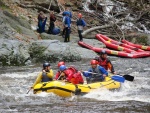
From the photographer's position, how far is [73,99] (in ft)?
33.5

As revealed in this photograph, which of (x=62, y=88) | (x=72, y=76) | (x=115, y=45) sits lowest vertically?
(x=62, y=88)

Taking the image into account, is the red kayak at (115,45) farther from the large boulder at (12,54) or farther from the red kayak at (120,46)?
the large boulder at (12,54)

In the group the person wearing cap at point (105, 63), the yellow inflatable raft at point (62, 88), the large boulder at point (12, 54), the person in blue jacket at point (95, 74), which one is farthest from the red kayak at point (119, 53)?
→ the yellow inflatable raft at point (62, 88)

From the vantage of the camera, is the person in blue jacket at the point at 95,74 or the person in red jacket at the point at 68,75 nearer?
the person in red jacket at the point at 68,75

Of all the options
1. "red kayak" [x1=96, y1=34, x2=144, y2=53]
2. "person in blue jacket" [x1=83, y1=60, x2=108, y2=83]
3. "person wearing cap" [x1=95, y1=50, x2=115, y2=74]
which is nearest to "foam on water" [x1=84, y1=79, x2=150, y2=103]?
"person in blue jacket" [x1=83, y1=60, x2=108, y2=83]

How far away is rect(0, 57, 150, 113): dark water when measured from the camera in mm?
9094

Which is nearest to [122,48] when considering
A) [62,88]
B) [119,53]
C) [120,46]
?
[120,46]

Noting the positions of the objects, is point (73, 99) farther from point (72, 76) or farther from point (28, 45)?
point (28, 45)

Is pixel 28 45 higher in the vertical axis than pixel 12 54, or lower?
higher

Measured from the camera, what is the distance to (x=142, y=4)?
23109 millimetres

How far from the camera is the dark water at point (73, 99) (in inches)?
358

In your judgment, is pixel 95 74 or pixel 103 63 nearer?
pixel 95 74

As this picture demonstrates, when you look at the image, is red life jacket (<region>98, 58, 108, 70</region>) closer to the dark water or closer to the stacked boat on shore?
the dark water

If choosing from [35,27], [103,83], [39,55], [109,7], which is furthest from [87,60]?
[109,7]
